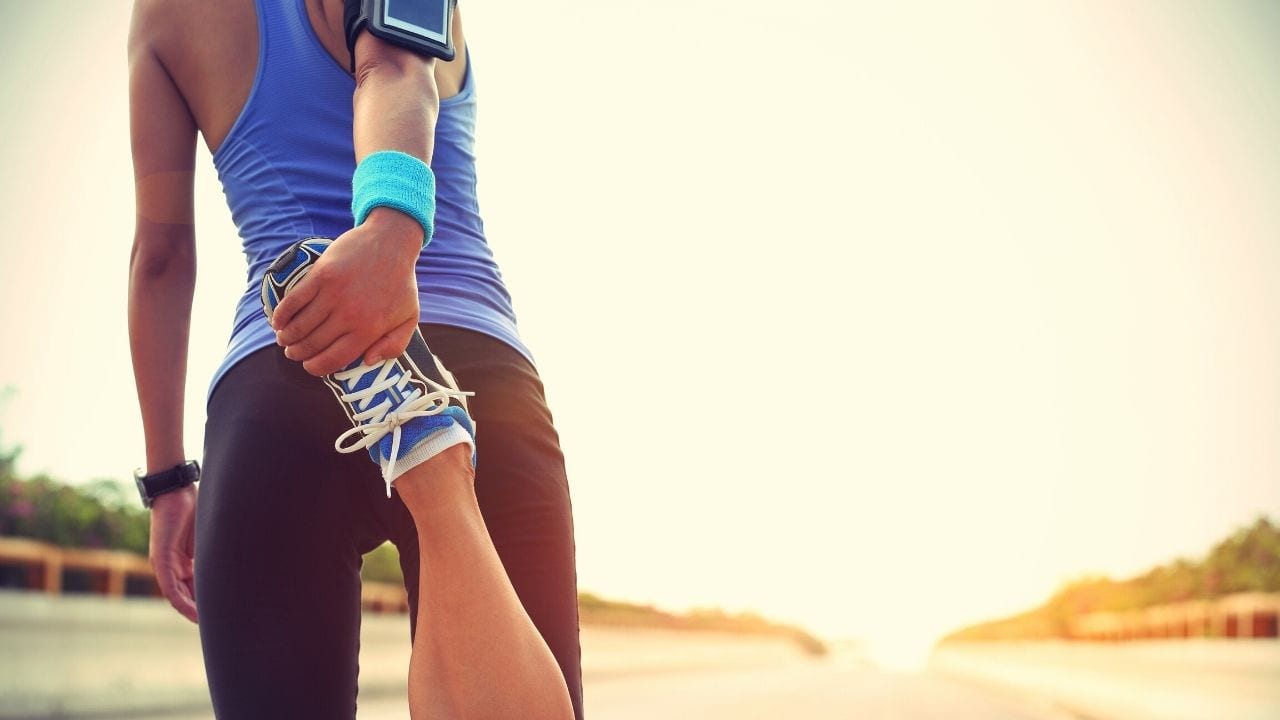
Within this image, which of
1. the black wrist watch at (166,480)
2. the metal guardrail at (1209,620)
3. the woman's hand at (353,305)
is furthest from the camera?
the metal guardrail at (1209,620)

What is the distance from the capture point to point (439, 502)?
1.40m

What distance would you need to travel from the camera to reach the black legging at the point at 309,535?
5.29 feet

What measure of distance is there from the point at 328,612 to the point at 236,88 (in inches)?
32.3

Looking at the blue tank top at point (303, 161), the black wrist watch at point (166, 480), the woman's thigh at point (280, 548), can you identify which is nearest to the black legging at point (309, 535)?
the woman's thigh at point (280, 548)

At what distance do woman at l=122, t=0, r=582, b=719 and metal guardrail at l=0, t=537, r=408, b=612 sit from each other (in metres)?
7.29

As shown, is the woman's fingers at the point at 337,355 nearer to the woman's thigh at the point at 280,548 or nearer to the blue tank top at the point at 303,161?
the woman's thigh at the point at 280,548

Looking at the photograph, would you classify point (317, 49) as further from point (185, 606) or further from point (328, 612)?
point (185, 606)

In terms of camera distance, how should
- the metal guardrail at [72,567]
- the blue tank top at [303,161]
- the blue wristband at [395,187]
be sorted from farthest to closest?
the metal guardrail at [72,567] < the blue tank top at [303,161] < the blue wristband at [395,187]

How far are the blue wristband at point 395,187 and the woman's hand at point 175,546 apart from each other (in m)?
1.01

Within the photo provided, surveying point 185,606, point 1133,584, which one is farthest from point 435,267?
point 1133,584

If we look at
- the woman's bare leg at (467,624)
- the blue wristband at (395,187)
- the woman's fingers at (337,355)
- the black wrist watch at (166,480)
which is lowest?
the woman's bare leg at (467,624)

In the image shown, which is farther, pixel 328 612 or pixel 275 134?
pixel 275 134

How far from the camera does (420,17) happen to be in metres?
1.61

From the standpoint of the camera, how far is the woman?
139cm
